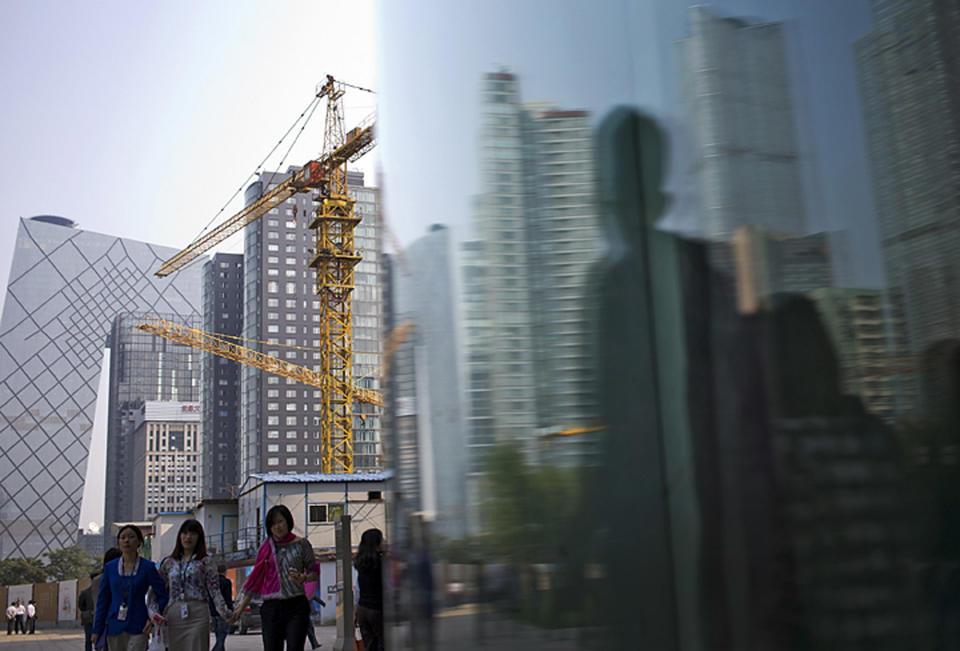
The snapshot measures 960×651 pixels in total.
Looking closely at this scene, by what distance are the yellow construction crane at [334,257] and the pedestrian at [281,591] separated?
4324 cm

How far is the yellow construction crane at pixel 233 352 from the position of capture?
56.4 meters

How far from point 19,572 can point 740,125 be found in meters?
104

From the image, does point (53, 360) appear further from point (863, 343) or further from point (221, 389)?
point (863, 343)

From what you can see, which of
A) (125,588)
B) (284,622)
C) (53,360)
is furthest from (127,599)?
(53,360)

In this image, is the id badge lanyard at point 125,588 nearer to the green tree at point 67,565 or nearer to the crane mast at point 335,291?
the crane mast at point 335,291

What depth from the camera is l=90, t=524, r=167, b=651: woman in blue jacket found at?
5.12 m

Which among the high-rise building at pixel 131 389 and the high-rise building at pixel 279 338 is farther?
the high-rise building at pixel 131 389

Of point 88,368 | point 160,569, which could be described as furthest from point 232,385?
point 160,569

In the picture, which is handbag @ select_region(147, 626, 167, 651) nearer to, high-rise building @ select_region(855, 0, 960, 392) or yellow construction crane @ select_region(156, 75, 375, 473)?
high-rise building @ select_region(855, 0, 960, 392)

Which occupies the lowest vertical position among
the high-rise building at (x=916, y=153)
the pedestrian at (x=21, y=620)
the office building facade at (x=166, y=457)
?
the pedestrian at (x=21, y=620)

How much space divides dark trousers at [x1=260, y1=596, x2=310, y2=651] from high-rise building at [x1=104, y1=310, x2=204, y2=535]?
160692 mm

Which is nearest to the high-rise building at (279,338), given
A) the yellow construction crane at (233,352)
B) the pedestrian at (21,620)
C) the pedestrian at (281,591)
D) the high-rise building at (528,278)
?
the yellow construction crane at (233,352)

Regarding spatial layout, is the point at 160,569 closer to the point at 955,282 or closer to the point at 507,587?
the point at 507,587

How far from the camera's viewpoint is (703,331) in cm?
69
